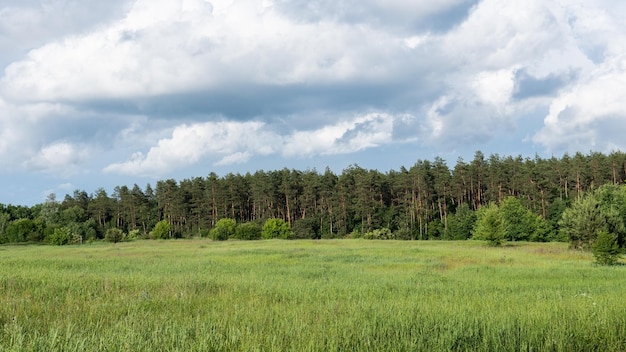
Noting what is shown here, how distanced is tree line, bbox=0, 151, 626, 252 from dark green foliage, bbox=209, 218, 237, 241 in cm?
1189

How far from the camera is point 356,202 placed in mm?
106625

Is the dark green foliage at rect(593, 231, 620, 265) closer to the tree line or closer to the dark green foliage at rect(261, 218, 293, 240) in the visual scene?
the tree line

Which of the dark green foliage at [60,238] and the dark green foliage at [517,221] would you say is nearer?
the dark green foliage at [60,238]

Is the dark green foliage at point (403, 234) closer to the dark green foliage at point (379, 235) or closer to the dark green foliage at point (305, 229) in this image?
the dark green foliage at point (379, 235)

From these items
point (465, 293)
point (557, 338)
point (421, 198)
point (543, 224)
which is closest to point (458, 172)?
point (421, 198)

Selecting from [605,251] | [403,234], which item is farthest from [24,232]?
[605,251]

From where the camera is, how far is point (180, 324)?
914 cm

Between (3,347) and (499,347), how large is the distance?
787cm

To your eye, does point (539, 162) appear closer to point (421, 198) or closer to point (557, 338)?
point (421, 198)

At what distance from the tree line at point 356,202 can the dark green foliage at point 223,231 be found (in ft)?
39.0

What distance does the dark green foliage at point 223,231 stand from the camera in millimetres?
86794

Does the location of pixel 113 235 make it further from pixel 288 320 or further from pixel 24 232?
pixel 288 320

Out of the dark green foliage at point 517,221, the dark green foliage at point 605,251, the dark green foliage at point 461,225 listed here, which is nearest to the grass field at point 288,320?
the dark green foliage at point 605,251

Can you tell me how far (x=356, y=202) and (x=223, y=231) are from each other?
108 ft
